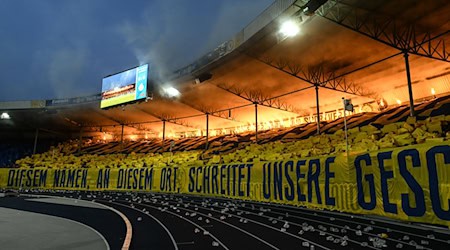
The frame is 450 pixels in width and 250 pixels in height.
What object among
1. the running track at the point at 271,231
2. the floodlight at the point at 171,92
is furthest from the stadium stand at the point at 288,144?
the floodlight at the point at 171,92

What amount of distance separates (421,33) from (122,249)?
1702 cm

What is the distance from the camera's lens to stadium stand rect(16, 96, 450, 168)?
A: 1127 cm

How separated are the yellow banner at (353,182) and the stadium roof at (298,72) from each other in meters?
7.19

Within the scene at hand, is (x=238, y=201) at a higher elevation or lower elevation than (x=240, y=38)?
lower

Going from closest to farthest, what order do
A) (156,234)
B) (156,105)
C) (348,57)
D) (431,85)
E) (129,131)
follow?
(156,234) < (348,57) < (431,85) < (156,105) < (129,131)

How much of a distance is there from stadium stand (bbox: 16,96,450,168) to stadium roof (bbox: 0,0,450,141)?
88.2 inches

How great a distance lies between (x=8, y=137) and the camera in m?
39.3

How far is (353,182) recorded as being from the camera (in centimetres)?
634

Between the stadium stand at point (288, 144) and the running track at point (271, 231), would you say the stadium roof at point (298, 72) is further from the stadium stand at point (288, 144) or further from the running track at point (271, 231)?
the running track at point (271, 231)

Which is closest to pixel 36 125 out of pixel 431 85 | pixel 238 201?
pixel 238 201

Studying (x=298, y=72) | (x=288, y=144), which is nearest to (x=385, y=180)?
(x=288, y=144)

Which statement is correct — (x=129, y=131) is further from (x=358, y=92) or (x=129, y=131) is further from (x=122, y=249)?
(x=122, y=249)

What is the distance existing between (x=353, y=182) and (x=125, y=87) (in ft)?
68.6

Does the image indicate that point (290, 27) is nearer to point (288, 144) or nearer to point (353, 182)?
point (288, 144)
